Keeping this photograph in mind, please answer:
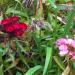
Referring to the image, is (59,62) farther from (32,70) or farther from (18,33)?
(18,33)

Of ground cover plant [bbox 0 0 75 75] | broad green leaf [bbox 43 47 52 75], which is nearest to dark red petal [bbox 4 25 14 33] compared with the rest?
ground cover plant [bbox 0 0 75 75]

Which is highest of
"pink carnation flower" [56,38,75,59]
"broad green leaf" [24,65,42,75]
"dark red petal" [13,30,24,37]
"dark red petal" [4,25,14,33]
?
"dark red petal" [4,25,14,33]

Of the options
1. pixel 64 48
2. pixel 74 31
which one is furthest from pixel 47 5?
pixel 64 48

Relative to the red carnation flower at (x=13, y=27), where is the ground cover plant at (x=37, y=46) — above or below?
below

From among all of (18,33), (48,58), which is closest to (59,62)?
(48,58)

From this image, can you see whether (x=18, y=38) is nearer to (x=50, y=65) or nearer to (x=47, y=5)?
(x=50, y=65)

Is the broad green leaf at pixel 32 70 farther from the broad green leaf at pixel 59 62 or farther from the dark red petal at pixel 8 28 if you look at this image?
the dark red petal at pixel 8 28

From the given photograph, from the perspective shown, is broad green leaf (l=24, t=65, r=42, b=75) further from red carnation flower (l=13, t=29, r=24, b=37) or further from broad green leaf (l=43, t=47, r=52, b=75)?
red carnation flower (l=13, t=29, r=24, b=37)

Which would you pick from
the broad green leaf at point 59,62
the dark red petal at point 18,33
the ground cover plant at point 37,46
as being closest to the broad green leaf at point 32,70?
the ground cover plant at point 37,46
